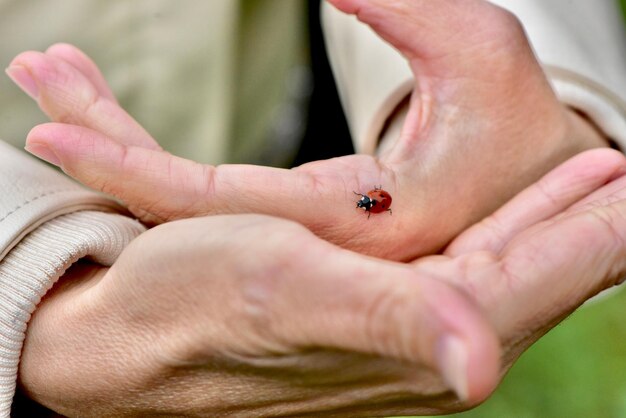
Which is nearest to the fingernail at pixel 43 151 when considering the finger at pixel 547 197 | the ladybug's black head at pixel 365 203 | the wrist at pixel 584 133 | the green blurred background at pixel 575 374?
the ladybug's black head at pixel 365 203

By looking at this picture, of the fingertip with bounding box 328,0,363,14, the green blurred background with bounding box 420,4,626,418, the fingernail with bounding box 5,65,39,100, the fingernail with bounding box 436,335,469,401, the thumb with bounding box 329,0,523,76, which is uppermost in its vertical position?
the fingertip with bounding box 328,0,363,14

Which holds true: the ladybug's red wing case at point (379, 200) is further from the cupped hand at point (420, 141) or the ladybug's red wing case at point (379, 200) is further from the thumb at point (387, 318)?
the thumb at point (387, 318)

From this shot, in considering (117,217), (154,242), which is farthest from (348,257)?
(117,217)

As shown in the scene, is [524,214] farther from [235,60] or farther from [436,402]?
[235,60]

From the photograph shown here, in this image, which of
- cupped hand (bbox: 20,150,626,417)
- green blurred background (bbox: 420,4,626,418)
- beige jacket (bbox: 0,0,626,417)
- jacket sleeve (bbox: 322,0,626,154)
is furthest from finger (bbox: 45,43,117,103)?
green blurred background (bbox: 420,4,626,418)

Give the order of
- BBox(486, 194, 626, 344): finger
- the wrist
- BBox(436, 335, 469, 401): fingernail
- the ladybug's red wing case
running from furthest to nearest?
the wrist < the ladybug's red wing case < BBox(486, 194, 626, 344): finger < BBox(436, 335, 469, 401): fingernail

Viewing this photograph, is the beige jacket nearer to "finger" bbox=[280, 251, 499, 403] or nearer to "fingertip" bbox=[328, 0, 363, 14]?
"fingertip" bbox=[328, 0, 363, 14]
